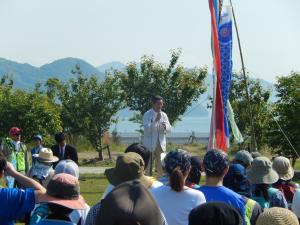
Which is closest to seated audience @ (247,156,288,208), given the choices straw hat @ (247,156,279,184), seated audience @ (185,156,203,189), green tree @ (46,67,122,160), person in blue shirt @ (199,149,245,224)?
straw hat @ (247,156,279,184)

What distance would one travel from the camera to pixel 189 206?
16.3ft

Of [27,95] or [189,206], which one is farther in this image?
[27,95]

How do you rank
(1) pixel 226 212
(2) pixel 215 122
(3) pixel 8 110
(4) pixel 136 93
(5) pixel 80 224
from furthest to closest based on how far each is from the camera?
1. (4) pixel 136 93
2. (3) pixel 8 110
3. (2) pixel 215 122
4. (5) pixel 80 224
5. (1) pixel 226 212

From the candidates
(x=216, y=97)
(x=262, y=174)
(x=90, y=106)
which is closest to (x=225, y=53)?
(x=216, y=97)

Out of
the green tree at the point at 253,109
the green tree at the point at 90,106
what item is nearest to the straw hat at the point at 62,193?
the green tree at the point at 253,109

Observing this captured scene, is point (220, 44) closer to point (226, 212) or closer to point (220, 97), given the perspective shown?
point (220, 97)

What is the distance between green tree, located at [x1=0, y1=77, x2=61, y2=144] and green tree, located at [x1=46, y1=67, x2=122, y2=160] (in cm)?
259

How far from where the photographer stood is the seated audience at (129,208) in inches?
119

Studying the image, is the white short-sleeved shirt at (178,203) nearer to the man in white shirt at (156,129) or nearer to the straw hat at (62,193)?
the straw hat at (62,193)

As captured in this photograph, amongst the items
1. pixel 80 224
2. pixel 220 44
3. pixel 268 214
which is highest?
pixel 220 44

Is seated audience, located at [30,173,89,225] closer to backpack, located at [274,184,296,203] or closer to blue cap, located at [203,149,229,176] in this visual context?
blue cap, located at [203,149,229,176]

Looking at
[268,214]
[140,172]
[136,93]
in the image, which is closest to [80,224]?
[140,172]

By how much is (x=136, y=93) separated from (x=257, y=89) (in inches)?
230

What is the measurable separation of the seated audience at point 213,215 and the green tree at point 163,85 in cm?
2527
